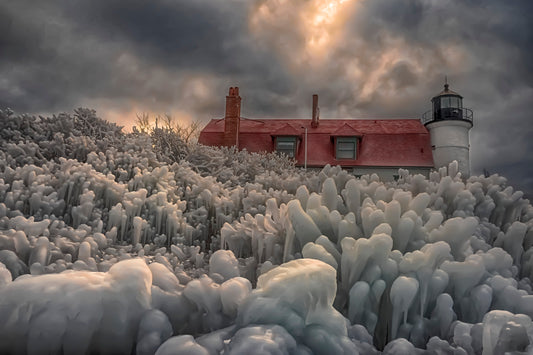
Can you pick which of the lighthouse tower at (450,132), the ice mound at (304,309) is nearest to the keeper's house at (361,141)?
the lighthouse tower at (450,132)

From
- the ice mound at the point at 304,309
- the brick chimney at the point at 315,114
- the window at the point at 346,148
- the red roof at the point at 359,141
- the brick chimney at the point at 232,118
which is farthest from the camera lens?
the brick chimney at the point at 315,114

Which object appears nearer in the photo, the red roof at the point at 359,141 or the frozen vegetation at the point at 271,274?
the frozen vegetation at the point at 271,274

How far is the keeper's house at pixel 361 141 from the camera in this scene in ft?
67.9

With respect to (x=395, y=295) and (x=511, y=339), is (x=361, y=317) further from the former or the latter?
(x=511, y=339)

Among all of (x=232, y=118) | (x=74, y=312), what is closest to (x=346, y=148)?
(x=232, y=118)

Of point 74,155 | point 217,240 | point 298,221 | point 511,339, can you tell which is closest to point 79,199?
point 217,240

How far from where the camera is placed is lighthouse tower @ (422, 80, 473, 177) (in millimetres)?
20938

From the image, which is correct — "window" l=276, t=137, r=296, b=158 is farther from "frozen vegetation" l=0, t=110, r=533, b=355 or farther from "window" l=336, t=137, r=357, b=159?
"frozen vegetation" l=0, t=110, r=533, b=355

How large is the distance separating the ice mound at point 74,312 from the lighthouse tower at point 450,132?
67.6 feet

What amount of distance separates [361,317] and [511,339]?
1.01m

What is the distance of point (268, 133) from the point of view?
2209 cm

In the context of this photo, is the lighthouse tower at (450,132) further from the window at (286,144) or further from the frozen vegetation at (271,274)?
the frozen vegetation at (271,274)

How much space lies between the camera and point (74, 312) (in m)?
2.00

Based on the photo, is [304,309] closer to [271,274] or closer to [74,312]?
[271,274]
